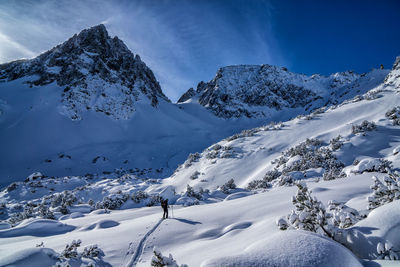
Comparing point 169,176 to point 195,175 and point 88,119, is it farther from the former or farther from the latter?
point 88,119

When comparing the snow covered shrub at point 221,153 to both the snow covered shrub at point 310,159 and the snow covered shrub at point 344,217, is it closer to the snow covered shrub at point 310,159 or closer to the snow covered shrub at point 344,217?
the snow covered shrub at point 310,159

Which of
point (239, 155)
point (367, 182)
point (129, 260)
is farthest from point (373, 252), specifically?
point (239, 155)

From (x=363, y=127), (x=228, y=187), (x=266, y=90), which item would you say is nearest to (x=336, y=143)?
(x=363, y=127)

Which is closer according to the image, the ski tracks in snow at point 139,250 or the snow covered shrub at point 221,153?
the ski tracks in snow at point 139,250

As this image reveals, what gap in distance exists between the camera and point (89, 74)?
37656 mm

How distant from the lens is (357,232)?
265 centimetres

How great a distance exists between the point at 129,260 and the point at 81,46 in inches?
2040

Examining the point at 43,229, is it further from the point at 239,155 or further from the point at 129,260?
the point at 239,155

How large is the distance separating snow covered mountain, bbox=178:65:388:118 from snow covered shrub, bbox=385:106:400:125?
46.8 metres

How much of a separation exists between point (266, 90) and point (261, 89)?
179cm

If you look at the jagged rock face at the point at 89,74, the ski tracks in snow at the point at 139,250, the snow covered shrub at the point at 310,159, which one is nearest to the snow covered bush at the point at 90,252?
the ski tracks in snow at the point at 139,250

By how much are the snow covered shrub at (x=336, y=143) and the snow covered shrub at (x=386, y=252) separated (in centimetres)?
971

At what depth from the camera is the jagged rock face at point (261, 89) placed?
2418 inches

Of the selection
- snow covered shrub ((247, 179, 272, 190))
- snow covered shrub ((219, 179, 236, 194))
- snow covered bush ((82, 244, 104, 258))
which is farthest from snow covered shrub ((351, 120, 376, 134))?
snow covered bush ((82, 244, 104, 258))
